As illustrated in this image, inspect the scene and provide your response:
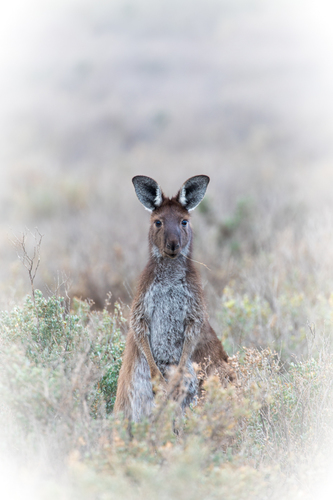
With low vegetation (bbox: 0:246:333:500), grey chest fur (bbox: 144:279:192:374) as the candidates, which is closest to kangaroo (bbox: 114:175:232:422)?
grey chest fur (bbox: 144:279:192:374)

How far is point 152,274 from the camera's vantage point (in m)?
4.08

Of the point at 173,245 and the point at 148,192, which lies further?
the point at 148,192

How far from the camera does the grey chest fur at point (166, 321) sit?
3990 mm

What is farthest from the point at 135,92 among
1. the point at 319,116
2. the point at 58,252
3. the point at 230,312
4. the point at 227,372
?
the point at 227,372

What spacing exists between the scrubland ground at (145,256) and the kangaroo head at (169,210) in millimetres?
925

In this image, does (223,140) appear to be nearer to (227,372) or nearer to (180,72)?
(180,72)

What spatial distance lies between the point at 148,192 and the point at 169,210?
0.25 metres

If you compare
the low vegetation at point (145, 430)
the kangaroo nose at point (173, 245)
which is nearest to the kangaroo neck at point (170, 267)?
the kangaroo nose at point (173, 245)

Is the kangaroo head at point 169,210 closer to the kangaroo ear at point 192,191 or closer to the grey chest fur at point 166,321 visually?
the kangaroo ear at point 192,191

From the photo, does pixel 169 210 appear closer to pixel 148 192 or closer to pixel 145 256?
pixel 148 192

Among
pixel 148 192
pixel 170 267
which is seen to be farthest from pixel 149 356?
pixel 148 192

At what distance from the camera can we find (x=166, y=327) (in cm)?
399

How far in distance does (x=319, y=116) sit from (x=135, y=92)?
35.7ft

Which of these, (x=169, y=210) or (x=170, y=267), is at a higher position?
(x=169, y=210)
